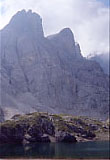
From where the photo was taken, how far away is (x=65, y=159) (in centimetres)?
9519

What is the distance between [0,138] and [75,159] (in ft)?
372

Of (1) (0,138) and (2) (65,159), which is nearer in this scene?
(2) (65,159)

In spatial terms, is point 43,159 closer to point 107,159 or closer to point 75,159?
point 75,159

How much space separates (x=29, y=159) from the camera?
9419cm

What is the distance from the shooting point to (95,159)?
9325 centimetres

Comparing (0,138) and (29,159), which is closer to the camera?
(29,159)

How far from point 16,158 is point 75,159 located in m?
16.8

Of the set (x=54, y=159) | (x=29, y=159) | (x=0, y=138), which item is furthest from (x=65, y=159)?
(x=0, y=138)

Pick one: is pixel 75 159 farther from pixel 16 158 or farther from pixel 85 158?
pixel 16 158

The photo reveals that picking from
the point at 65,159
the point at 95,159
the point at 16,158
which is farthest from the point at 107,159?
the point at 16,158

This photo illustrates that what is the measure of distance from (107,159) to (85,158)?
6065mm

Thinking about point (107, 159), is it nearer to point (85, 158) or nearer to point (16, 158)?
point (85, 158)

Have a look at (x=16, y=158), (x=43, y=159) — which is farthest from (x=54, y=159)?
(x=16, y=158)

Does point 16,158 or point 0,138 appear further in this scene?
point 0,138
